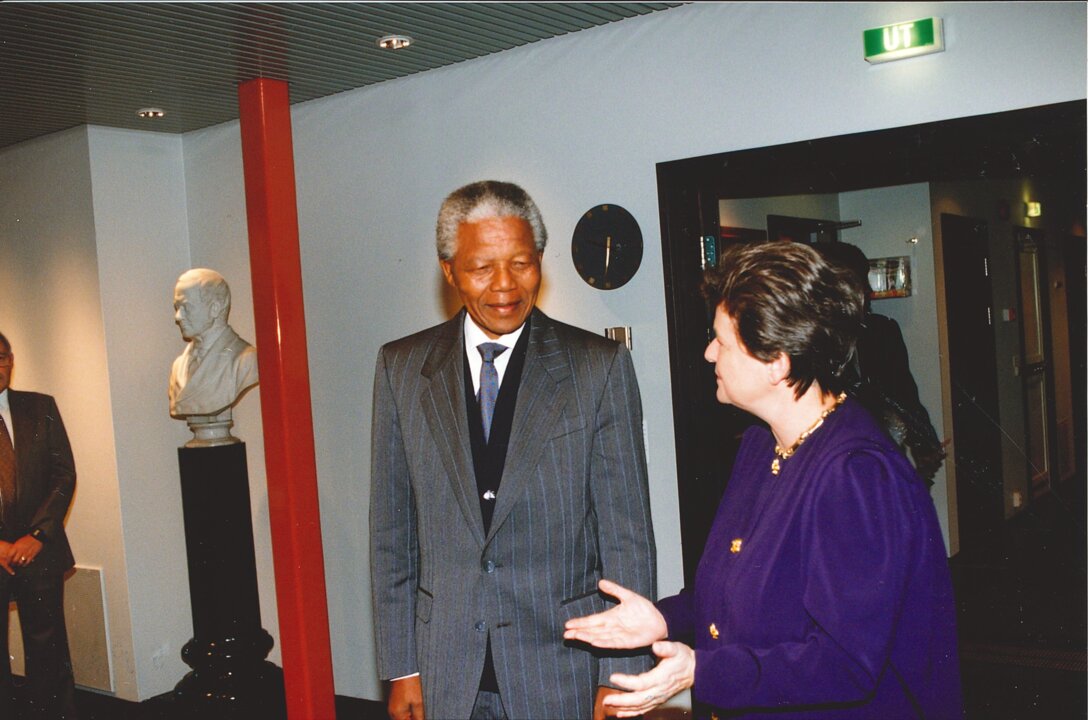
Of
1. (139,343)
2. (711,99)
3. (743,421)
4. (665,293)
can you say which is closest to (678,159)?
(711,99)

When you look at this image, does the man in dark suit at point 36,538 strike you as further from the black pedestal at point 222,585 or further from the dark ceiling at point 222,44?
the dark ceiling at point 222,44

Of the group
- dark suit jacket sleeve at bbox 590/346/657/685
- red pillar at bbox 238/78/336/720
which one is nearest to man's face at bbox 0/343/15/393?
red pillar at bbox 238/78/336/720

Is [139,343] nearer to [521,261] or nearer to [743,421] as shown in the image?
[743,421]

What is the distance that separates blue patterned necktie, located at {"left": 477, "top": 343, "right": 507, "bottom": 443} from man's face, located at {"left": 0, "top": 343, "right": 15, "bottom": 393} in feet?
9.88

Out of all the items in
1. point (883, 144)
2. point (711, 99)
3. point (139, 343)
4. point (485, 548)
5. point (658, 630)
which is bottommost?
point (658, 630)

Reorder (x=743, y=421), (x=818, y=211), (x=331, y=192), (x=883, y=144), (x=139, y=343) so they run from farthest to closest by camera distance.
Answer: (x=818, y=211) → (x=139, y=343) → (x=331, y=192) → (x=743, y=421) → (x=883, y=144)

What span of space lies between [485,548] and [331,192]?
2796 millimetres

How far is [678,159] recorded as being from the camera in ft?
11.3

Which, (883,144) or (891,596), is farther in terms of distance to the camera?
(883,144)

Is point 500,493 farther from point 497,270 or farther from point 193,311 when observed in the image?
point 193,311

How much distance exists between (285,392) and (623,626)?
2528 millimetres

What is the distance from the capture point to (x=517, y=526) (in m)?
1.99

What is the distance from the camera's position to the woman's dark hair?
161 centimetres

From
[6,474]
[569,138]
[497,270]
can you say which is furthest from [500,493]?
[6,474]
